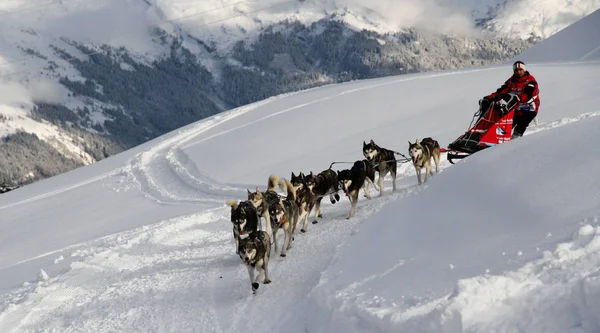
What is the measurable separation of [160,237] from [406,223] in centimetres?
656

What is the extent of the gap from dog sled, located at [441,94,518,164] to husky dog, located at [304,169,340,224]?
3.01 metres

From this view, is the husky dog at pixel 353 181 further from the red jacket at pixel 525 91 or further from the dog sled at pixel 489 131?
the red jacket at pixel 525 91

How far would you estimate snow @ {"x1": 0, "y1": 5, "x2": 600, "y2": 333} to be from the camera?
563 cm

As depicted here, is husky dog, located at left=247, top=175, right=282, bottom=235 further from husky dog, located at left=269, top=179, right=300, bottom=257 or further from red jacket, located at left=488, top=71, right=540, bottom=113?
red jacket, located at left=488, top=71, right=540, bottom=113

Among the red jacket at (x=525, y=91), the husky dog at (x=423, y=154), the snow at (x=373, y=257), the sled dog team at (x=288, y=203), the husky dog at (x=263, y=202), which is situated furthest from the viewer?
the red jacket at (x=525, y=91)

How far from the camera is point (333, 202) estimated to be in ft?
39.5

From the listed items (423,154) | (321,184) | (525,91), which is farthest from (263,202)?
(525,91)

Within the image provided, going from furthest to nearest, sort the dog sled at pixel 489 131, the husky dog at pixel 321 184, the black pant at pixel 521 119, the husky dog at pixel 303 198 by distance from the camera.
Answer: the black pant at pixel 521 119 < the dog sled at pixel 489 131 < the husky dog at pixel 321 184 < the husky dog at pixel 303 198

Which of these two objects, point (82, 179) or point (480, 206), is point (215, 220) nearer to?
point (480, 206)

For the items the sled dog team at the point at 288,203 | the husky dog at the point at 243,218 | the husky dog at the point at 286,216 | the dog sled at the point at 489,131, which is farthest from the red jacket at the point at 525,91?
the husky dog at the point at 243,218

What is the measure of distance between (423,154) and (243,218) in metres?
4.61

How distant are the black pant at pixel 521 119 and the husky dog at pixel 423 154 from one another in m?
2.10

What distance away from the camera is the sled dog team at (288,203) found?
345 inches

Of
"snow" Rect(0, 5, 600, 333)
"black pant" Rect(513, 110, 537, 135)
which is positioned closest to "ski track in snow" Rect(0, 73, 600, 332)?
"snow" Rect(0, 5, 600, 333)
